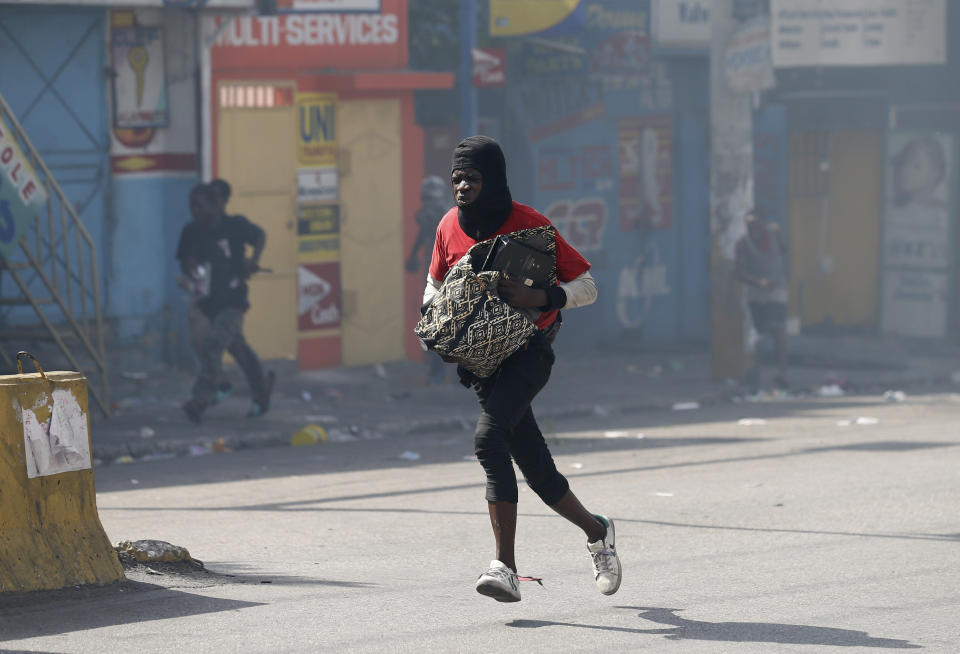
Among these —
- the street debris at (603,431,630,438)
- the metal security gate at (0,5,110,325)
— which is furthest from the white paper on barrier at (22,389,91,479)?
the metal security gate at (0,5,110,325)

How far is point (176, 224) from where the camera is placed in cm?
1546

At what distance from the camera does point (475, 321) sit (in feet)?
20.0

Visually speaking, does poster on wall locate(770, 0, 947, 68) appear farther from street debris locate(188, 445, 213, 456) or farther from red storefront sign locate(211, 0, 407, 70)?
street debris locate(188, 445, 213, 456)

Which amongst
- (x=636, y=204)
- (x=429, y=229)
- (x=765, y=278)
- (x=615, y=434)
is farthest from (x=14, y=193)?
(x=636, y=204)

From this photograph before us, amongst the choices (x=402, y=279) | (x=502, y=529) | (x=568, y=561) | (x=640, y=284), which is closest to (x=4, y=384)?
(x=502, y=529)

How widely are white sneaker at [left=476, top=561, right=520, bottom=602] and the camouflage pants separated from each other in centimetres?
774

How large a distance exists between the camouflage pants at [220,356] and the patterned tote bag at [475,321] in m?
7.62

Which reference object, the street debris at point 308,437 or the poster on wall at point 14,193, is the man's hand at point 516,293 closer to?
the street debris at point 308,437

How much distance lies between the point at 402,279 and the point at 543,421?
12.1ft

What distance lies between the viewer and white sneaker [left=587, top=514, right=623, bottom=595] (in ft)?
21.0

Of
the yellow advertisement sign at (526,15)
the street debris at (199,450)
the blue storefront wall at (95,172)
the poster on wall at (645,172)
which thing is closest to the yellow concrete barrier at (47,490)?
the street debris at (199,450)

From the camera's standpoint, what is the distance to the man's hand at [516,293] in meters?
6.18

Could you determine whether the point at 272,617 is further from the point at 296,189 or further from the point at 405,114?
the point at 405,114

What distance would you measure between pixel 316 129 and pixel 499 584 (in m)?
11.1
